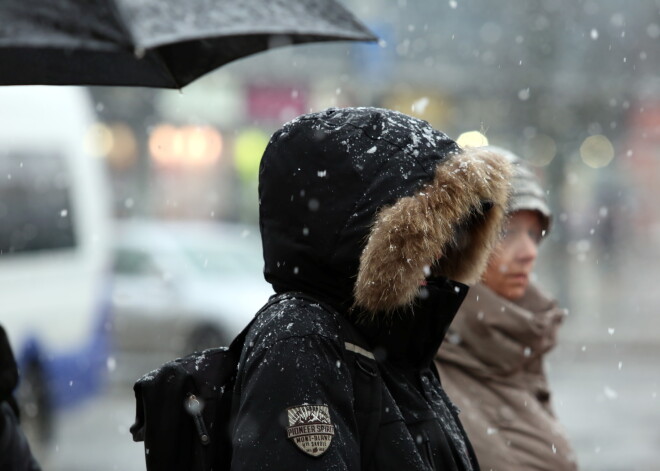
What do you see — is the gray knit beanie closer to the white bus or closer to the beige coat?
the beige coat

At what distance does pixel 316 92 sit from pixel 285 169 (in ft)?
88.7

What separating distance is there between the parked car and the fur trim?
394 inches

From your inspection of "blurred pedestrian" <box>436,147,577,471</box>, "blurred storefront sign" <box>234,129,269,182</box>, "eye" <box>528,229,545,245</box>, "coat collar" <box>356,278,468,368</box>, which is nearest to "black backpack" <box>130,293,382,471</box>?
"coat collar" <box>356,278,468,368</box>

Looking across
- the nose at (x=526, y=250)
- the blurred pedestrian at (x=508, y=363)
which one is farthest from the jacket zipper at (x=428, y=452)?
the nose at (x=526, y=250)

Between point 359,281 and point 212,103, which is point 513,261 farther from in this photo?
point 212,103

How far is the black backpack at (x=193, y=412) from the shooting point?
216 centimetres

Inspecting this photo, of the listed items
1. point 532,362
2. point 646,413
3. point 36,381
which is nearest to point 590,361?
point 646,413

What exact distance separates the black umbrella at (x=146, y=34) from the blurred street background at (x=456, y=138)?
18.6ft

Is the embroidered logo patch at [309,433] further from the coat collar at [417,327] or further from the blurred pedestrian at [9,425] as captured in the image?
the blurred pedestrian at [9,425]

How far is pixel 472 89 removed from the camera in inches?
1149

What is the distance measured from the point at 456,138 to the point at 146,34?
83.6 feet

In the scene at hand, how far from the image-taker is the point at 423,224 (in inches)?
88.9

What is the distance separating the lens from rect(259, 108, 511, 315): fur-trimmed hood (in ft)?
7.36

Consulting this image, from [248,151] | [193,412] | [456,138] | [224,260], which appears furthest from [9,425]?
[248,151]
